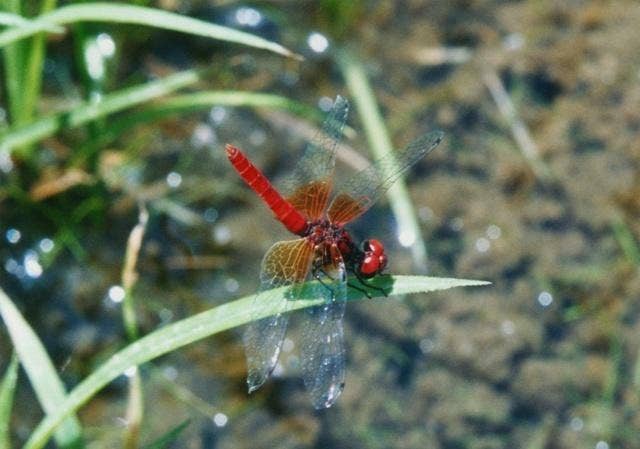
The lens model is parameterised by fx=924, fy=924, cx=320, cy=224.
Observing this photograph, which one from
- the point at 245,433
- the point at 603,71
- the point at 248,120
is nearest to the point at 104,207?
the point at 248,120

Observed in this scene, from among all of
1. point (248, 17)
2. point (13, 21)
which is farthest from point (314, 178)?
point (248, 17)

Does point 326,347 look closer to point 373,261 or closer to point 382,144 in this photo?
point 373,261

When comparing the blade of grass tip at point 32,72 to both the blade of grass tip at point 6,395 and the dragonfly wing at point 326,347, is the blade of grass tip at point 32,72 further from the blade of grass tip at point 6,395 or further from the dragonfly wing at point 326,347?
the dragonfly wing at point 326,347

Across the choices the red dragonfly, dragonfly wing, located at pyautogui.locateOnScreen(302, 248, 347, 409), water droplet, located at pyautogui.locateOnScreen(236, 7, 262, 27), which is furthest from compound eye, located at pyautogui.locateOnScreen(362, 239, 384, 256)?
water droplet, located at pyautogui.locateOnScreen(236, 7, 262, 27)

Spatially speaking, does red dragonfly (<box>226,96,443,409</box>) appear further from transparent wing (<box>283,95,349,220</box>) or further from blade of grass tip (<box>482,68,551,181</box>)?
blade of grass tip (<box>482,68,551,181</box>)

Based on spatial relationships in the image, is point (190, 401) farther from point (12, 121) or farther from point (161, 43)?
point (161, 43)

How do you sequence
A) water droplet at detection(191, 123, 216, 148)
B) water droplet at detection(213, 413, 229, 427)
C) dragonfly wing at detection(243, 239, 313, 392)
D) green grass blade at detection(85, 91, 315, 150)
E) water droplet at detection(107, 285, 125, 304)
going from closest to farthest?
dragonfly wing at detection(243, 239, 313, 392) → green grass blade at detection(85, 91, 315, 150) → water droplet at detection(213, 413, 229, 427) → water droplet at detection(107, 285, 125, 304) → water droplet at detection(191, 123, 216, 148)
